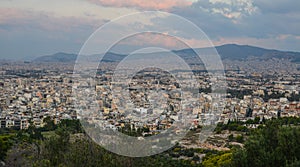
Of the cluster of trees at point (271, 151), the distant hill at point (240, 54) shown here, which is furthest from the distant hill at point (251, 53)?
the cluster of trees at point (271, 151)

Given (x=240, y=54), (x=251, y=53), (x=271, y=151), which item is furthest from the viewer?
(x=251, y=53)

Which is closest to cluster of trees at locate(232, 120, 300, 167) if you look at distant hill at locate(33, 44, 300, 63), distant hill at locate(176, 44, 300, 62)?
distant hill at locate(33, 44, 300, 63)

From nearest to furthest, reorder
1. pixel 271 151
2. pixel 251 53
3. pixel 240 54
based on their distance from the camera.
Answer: pixel 271 151 < pixel 240 54 < pixel 251 53

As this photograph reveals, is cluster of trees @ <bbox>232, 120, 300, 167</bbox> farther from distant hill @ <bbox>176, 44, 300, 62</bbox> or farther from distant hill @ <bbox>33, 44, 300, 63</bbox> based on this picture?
distant hill @ <bbox>176, 44, 300, 62</bbox>

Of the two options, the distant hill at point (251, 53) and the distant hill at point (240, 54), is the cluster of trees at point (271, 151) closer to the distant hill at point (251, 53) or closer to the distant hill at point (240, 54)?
the distant hill at point (240, 54)

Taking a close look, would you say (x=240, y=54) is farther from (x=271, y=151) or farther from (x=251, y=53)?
(x=271, y=151)

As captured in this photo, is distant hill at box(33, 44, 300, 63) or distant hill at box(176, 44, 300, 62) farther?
distant hill at box(176, 44, 300, 62)

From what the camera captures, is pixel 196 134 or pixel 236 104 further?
pixel 236 104

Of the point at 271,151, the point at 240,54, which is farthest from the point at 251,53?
the point at 271,151

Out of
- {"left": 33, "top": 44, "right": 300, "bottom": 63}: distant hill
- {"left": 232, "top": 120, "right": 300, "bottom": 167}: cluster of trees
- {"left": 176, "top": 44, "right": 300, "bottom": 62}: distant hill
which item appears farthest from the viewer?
{"left": 176, "top": 44, "right": 300, "bottom": 62}: distant hill

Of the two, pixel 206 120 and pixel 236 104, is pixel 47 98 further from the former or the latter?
pixel 206 120

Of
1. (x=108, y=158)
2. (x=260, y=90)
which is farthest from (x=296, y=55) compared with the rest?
(x=108, y=158)
